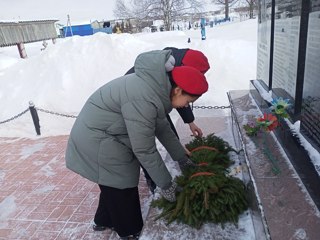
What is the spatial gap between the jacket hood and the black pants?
894 millimetres

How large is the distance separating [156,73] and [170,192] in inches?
35.7

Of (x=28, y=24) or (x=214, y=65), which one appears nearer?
(x=214, y=65)

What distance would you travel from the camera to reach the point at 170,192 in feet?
7.50

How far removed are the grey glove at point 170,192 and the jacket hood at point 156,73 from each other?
62 centimetres

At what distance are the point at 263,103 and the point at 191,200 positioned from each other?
74.5 inches

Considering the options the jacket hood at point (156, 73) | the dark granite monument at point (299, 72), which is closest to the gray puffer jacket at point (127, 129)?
the jacket hood at point (156, 73)

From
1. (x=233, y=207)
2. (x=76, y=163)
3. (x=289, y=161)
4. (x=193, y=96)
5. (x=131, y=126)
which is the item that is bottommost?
(x=233, y=207)

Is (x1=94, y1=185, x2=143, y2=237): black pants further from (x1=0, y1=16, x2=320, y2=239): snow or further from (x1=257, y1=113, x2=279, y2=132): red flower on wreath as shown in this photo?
(x1=0, y1=16, x2=320, y2=239): snow

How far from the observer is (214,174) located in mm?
2439

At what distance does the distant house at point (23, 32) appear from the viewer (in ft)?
61.2

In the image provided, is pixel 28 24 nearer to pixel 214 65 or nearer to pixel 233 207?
pixel 214 65

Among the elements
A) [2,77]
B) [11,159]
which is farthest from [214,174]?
[2,77]

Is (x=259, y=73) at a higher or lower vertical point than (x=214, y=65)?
higher

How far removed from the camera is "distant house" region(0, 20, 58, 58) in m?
18.6
